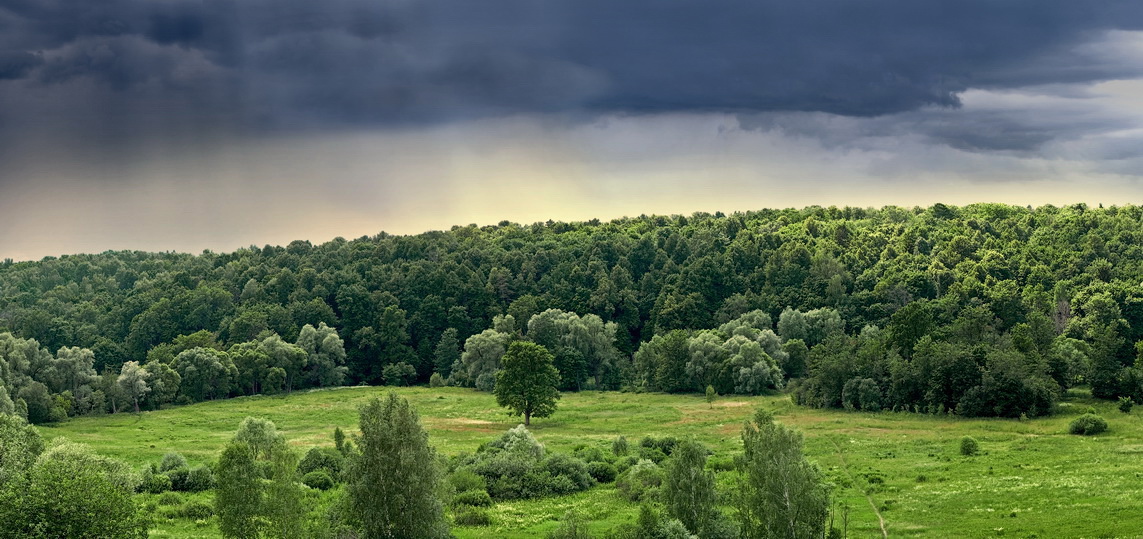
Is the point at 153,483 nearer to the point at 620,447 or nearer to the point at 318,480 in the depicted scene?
the point at 318,480

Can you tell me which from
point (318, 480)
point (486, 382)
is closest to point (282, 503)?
point (318, 480)

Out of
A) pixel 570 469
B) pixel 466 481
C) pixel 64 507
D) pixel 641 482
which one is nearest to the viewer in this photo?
pixel 64 507

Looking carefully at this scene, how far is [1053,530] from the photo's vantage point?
46000 millimetres

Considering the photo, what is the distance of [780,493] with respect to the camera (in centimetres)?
4056

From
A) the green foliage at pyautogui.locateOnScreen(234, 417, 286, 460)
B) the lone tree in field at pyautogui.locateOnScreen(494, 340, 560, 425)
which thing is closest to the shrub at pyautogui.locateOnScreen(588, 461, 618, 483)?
the green foliage at pyautogui.locateOnScreen(234, 417, 286, 460)

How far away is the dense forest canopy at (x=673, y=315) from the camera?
334 feet

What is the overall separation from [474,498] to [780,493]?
2484 cm

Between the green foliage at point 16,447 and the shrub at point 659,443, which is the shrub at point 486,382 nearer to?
the shrub at point 659,443

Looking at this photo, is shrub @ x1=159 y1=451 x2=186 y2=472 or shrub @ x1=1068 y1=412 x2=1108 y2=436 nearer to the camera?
shrub @ x1=159 y1=451 x2=186 y2=472

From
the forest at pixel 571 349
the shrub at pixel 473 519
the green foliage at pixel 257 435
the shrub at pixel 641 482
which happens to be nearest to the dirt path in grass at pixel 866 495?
the forest at pixel 571 349

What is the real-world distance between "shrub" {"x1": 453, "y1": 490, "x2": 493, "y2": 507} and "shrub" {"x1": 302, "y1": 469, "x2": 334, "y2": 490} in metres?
10.8

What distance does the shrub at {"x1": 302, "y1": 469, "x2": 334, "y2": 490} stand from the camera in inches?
2527

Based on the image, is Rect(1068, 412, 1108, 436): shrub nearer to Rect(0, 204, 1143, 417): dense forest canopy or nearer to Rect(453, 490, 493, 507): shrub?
Rect(0, 204, 1143, 417): dense forest canopy

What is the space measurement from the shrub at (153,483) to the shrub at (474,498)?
21.2 m
